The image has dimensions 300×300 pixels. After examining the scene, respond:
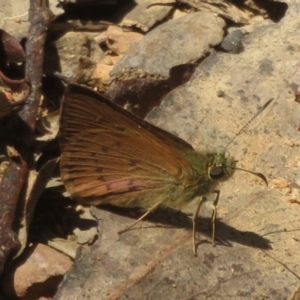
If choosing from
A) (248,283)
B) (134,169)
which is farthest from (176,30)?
(248,283)

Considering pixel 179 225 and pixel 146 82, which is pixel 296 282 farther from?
pixel 146 82

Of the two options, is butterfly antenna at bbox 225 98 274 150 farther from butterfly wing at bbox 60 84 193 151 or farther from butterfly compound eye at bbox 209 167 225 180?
butterfly wing at bbox 60 84 193 151

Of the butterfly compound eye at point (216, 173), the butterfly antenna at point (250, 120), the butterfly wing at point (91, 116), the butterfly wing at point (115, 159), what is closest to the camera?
the butterfly wing at point (91, 116)

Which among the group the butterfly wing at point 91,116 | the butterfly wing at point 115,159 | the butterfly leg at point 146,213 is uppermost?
the butterfly wing at point 91,116

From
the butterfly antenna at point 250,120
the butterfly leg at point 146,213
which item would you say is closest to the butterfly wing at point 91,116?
the butterfly leg at point 146,213

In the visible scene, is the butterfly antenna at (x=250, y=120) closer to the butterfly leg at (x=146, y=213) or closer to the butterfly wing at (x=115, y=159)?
the butterfly wing at (x=115, y=159)

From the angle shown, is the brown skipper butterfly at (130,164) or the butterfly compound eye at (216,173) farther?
the butterfly compound eye at (216,173)
